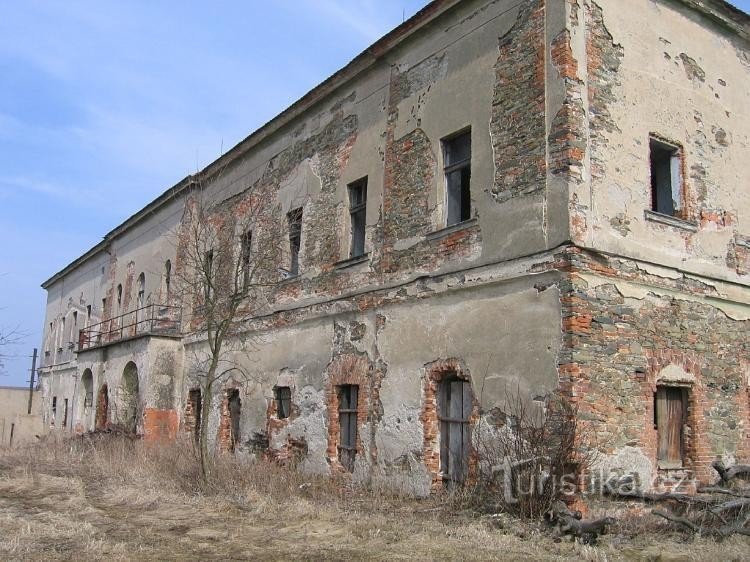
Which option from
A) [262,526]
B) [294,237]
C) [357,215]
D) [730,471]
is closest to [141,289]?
[294,237]

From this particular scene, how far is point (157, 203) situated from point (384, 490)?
44.4 feet

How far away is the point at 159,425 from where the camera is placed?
17.3 metres

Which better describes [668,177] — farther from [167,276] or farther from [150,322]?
[150,322]

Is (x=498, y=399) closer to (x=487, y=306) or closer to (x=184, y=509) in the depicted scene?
(x=487, y=306)

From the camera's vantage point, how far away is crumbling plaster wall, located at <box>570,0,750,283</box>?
898 cm

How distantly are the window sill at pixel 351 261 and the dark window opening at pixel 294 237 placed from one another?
1.83m

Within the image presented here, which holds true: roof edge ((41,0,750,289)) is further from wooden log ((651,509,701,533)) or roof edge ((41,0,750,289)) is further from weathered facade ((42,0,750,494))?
wooden log ((651,509,701,533))

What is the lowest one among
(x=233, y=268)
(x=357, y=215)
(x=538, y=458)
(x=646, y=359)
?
(x=538, y=458)

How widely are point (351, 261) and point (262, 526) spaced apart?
17.0ft

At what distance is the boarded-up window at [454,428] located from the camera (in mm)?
9555

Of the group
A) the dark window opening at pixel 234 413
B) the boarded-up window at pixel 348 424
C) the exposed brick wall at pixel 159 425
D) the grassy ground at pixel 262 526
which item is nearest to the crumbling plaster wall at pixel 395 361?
the boarded-up window at pixel 348 424

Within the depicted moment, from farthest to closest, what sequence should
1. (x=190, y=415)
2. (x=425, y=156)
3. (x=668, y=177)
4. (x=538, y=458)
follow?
(x=190, y=415), (x=425, y=156), (x=668, y=177), (x=538, y=458)

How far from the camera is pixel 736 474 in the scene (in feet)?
30.0

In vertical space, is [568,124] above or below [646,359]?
above
